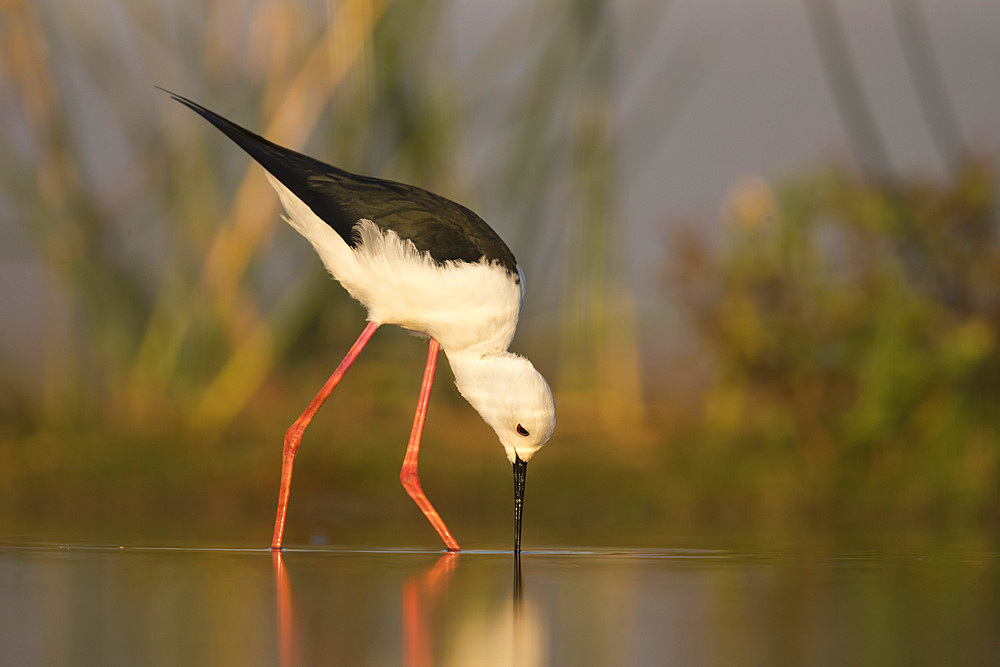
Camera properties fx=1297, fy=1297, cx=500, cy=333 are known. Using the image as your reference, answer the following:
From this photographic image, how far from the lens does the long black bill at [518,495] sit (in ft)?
15.3

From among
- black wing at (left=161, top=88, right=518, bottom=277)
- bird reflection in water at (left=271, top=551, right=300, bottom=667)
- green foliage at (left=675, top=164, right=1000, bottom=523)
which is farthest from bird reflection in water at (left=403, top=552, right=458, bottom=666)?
green foliage at (left=675, top=164, right=1000, bottom=523)

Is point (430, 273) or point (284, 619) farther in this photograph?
point (430, 273)

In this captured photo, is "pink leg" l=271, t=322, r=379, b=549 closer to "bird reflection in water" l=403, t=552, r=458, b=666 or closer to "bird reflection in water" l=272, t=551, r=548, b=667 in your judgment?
"bird reflection in water" l=403, t=552, r=458, b=666

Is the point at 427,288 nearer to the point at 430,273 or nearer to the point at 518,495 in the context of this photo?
the point at 430,273

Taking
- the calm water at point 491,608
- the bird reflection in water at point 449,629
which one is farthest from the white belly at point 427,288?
the bird reflection in water at point 449,629

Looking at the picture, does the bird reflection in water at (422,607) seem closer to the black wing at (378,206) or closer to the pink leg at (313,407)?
the pink leg at (313,407)

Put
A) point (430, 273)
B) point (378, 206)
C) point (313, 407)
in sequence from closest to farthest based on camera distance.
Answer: point (430, 273) → point (378, 206) → point (313, 407)

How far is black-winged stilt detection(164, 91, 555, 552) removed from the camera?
4918 millimetres

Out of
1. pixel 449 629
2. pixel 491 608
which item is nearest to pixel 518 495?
pixel 491 608

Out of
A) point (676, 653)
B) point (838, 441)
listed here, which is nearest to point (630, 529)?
point (838, 441)

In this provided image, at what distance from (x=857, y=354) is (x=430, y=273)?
3.14 m

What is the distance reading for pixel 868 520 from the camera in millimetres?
6332

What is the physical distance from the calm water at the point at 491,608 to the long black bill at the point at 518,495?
0.07 metres

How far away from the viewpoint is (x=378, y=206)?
16.9ft
